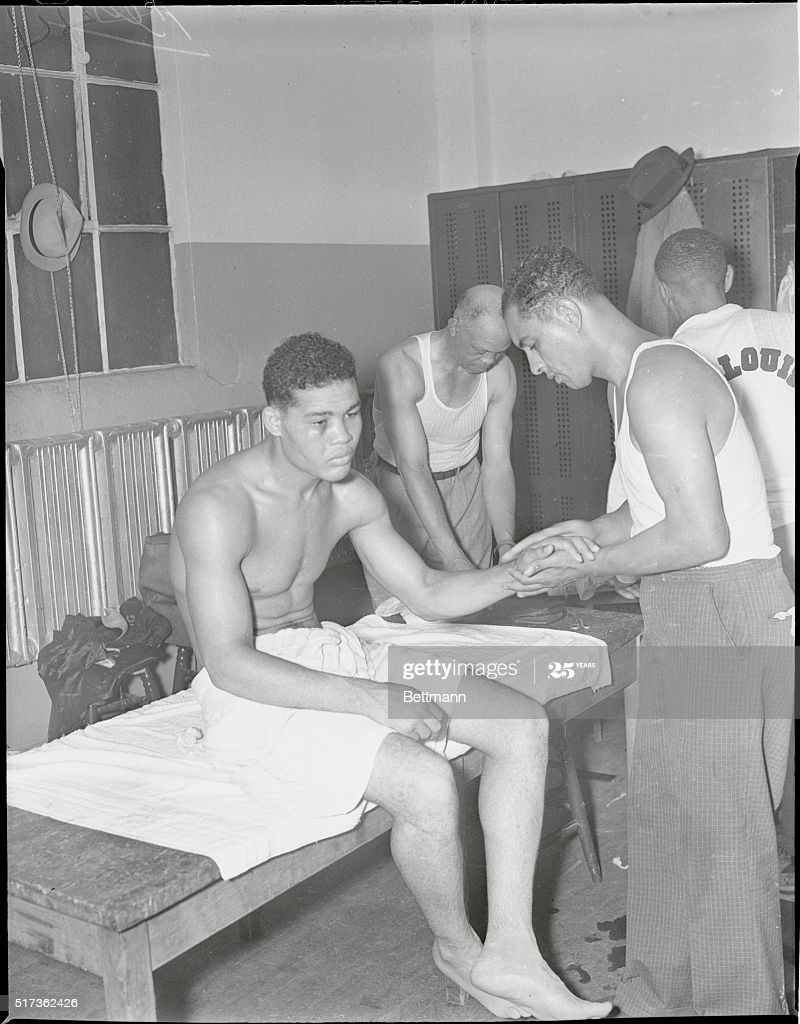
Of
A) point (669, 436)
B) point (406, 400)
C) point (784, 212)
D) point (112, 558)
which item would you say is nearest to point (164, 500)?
point (112, 558)

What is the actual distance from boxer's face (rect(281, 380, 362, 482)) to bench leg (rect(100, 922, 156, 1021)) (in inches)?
36.3

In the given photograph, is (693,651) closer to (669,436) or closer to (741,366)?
(669,436)

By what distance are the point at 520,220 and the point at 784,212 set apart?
100 cm

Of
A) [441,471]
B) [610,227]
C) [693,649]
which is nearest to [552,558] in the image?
[693,649]

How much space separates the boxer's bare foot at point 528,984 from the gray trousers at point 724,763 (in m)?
0.19

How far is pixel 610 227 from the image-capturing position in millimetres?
3771

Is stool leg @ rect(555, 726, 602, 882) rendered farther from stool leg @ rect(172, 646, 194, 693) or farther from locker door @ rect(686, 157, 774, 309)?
locker door @ rect(686, 157, 774, 309)

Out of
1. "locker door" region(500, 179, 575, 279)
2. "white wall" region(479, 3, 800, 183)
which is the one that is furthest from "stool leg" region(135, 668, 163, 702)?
"white wall" region(479, 3, 800, 183)

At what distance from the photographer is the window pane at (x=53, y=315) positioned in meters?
3.04

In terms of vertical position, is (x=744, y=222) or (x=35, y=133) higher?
(x=35, y=133)

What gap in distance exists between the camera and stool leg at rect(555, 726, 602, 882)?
8.20ft

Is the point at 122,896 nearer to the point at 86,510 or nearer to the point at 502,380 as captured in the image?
the point at 86,510

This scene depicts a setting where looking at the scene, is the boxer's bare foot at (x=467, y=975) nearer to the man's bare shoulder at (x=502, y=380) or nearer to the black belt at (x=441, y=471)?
the black belt at (x=441, y=471)

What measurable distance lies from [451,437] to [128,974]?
74.5 inches
